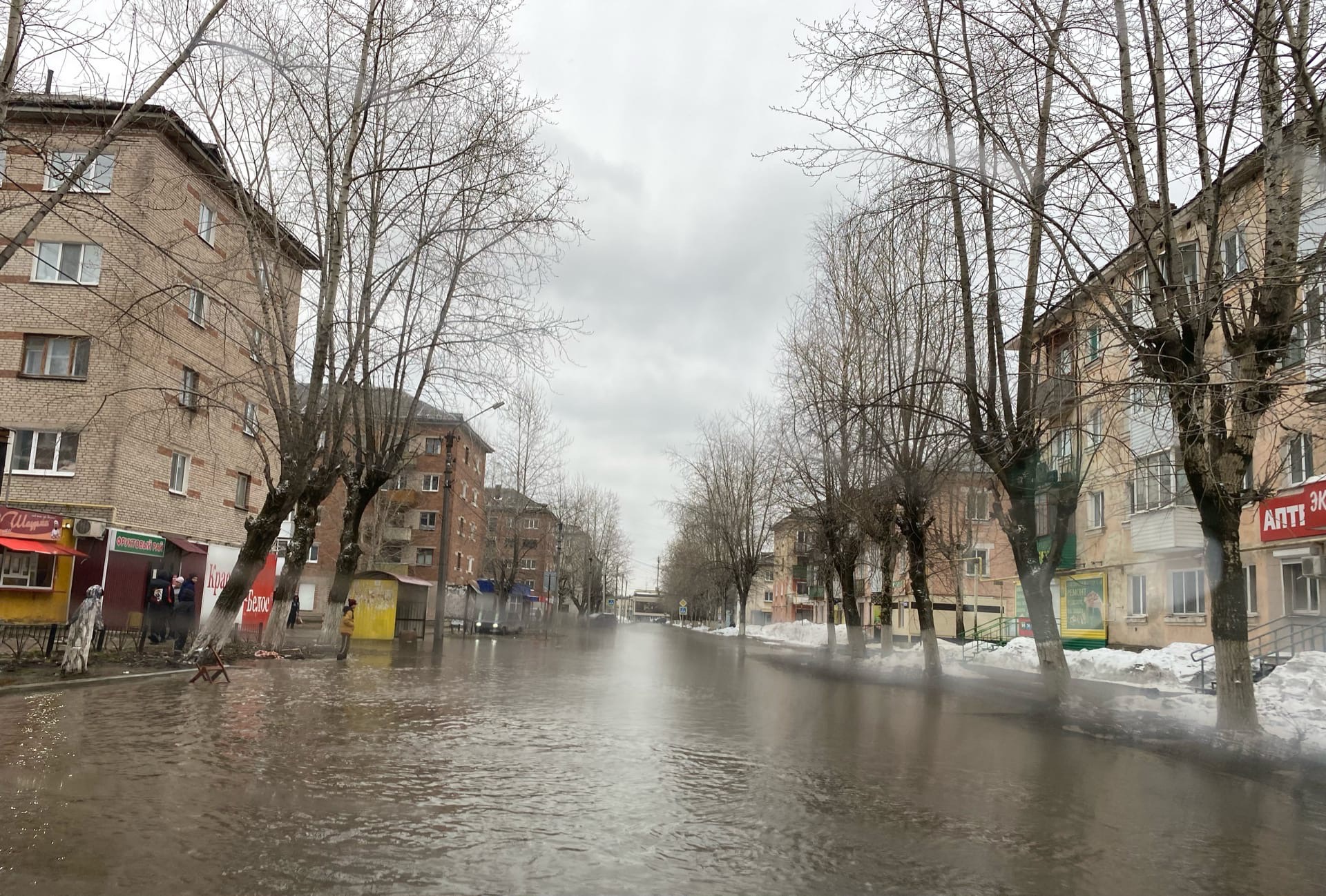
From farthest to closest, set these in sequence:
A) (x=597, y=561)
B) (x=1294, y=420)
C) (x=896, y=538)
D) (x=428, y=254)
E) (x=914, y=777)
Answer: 1. (x=597, y=561)
2. (x=896, y=538)
3. (x=428, y=254)
4. (x=1294, y=420)
5. (x=914, y=777)

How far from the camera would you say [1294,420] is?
17.7 meters

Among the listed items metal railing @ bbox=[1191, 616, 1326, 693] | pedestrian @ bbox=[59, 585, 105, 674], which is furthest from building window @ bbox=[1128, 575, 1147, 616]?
pedestrian @ bbox=[59, 585, 105, 674]

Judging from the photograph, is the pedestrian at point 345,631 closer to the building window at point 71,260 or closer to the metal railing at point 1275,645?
the building window at point 71,260

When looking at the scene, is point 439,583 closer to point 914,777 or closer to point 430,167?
point 430,167

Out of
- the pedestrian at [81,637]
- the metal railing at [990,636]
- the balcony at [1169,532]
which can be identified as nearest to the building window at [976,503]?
the balcony at [1169,532]

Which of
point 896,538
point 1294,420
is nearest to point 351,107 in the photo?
point 896,538

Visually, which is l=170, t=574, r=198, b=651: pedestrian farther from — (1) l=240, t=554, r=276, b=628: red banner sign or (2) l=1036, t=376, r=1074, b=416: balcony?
(2) l=1036, t=376, r=1074, b=416: balcony

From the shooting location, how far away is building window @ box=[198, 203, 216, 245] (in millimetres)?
27422

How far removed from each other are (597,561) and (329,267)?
82.9 metres

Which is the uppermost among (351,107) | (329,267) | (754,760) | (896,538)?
(351,107)

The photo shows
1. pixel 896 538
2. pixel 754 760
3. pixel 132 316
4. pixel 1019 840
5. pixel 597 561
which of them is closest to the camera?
pixel 1019 840

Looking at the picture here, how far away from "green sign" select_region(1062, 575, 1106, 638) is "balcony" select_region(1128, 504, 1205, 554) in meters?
4.04

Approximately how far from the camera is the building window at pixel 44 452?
24.5m

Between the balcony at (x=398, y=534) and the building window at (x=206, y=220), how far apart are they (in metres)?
37.6
